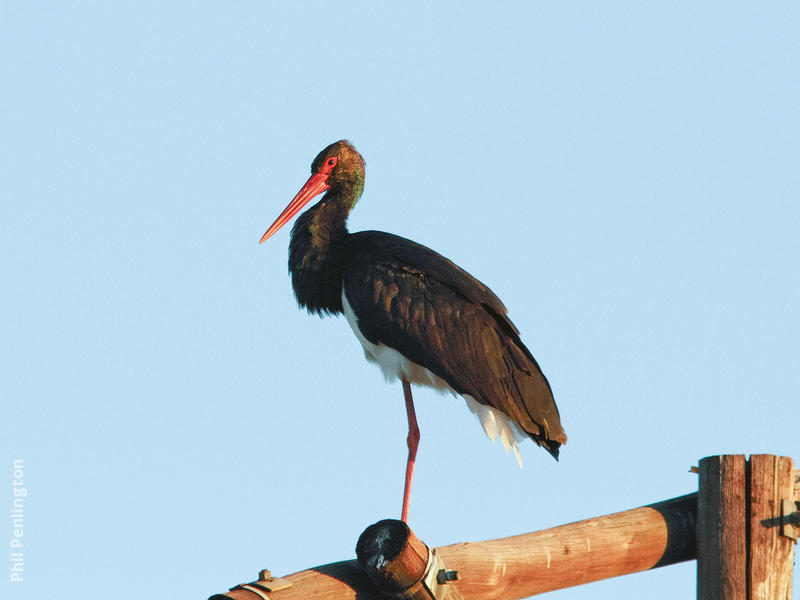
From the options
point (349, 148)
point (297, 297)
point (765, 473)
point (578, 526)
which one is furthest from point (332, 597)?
point (349, 148)

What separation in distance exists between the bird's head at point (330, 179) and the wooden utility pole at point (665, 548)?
153 inches

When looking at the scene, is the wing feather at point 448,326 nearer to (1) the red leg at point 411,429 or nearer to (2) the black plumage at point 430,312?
(2) the black plumage at point 430,312

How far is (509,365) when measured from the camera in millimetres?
6098

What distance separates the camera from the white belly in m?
6.04

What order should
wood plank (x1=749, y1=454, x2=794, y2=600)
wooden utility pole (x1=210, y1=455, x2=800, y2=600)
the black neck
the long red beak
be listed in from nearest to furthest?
1. wooden utility pole (x1=210, y1=455, x2=800, y2=600)
2. wood plank (x1=749, y1=454, x2=794, y2=600)
3. the black neck
4. the long red beak

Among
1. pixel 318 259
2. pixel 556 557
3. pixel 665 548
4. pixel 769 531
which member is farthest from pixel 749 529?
pixel 318 259

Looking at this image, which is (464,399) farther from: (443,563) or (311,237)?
(443,563)

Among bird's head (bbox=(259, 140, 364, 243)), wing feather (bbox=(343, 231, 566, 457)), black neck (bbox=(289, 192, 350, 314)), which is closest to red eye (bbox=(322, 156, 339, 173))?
bird's head (bbox=(259, 140, 364, 243))

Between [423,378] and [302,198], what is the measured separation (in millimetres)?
1667

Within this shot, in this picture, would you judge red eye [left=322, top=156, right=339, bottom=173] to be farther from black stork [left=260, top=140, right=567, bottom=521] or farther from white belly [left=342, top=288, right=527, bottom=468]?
white belly [left=342, top=288, right=527, bottom=468]

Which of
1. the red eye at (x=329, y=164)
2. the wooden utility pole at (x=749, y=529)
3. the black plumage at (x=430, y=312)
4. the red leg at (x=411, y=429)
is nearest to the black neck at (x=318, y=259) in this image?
the black plumage at (x=430, y=312)

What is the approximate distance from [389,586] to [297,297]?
147 inches

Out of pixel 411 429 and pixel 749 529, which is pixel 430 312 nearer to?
pixel 411 429

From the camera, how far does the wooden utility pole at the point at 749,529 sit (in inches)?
149
